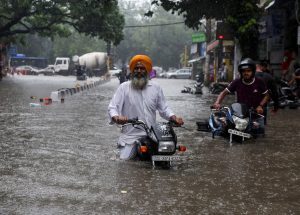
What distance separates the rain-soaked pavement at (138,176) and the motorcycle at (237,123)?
0.20 m

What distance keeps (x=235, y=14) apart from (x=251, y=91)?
11870 millimetres

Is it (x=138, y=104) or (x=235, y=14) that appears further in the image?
(x=235, y=14)

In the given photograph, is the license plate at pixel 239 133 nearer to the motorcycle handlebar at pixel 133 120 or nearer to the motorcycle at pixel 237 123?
the motorcycle at pixel 237 123

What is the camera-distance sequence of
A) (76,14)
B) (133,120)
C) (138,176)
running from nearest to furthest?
1. (138,176)
2. (133,120)
3. (76,14)

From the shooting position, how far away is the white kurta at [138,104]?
8.12m

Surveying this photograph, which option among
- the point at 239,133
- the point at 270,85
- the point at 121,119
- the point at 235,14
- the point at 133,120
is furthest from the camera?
the point at 235,14

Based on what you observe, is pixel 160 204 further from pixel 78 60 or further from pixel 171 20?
pixel 171 20

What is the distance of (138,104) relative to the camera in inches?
321

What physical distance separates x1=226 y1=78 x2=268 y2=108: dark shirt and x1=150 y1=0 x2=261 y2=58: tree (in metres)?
11.2

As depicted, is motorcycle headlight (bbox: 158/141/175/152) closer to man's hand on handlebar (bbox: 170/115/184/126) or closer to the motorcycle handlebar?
man's hand on handlebar (bbox: 170/115/184/126)

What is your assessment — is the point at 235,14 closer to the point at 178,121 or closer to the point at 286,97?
the point at 286,97

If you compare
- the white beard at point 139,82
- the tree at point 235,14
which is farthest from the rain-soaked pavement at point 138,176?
the tree at point 235,14

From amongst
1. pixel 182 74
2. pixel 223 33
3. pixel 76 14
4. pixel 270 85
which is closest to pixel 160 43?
pixel 182 74

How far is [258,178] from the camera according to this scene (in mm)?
7305
